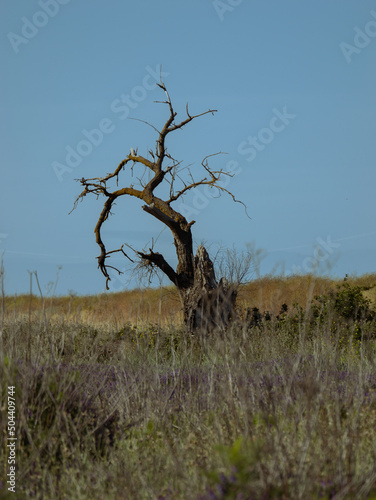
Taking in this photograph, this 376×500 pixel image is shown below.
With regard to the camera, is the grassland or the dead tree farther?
the dead tree

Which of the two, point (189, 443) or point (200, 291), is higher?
point (200, 291)

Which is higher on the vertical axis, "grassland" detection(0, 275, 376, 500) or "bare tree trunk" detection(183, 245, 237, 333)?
"bare tree trunk" detection(183, 245, 237, 333)

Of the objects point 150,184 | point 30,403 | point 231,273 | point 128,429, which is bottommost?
point 128,429

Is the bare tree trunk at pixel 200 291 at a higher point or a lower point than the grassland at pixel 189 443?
higher

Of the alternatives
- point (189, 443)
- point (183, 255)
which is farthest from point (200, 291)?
point (189, 443)

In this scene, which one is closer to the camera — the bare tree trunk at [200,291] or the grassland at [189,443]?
the grassland at [189,443]

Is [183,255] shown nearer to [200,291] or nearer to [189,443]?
[200,291]

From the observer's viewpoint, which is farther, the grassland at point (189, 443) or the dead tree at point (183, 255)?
the dead tree at point (183, 255)

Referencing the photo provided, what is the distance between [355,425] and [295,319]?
11241 millimetres

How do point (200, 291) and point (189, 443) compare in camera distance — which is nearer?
point (189, 443)

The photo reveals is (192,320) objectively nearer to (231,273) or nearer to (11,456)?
(231,273)

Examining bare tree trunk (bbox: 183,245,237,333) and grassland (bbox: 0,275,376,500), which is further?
bare tree trunk (bbox: 183,245,237,333)

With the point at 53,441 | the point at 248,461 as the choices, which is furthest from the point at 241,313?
the point at 248,461

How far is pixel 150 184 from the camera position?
1517 centimetres
